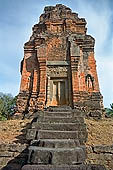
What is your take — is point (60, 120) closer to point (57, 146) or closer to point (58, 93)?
point (57, 146)

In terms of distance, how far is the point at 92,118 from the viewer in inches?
303

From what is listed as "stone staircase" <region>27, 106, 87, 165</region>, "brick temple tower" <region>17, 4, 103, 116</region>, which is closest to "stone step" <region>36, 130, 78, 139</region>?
"stone staircase" <region>27, 106, 87, 165</region>

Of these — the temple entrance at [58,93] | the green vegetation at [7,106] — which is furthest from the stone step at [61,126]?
the green vegetation at [7,106]

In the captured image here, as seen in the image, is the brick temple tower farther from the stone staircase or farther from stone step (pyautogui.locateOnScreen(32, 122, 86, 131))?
the stone staircase

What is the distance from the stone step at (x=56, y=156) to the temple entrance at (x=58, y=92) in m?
5.85

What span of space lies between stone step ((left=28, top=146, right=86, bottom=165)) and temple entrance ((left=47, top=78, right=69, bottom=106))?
5.85 meters

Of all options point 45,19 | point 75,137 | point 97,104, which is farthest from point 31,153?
point 45,19

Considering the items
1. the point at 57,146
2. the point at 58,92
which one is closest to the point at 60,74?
the point at 58,92

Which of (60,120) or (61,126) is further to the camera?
(60,120)

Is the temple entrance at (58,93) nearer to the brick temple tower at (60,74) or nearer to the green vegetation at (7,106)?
the brick temple tower at (60,74)

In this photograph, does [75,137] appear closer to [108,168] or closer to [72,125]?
[72,125]

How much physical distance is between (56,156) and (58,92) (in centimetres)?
654

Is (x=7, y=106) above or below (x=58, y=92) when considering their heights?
above

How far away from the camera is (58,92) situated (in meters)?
9.41
